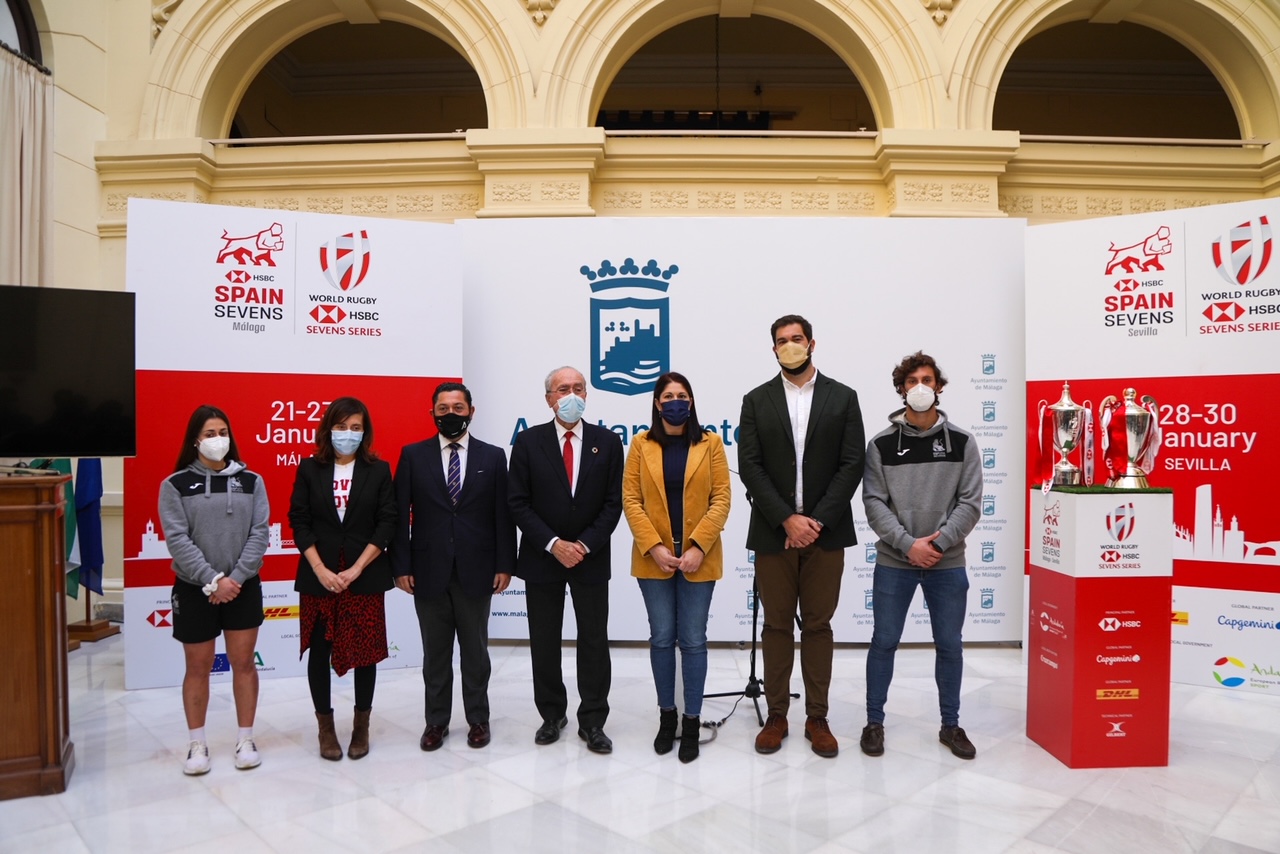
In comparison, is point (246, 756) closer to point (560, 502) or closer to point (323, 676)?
point (323, 676)

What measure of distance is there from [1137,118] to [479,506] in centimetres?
865

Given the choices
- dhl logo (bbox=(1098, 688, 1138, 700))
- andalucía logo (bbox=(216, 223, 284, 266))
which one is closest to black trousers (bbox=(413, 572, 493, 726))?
andalucía logo (bbox=(216, 223, 284, 266))

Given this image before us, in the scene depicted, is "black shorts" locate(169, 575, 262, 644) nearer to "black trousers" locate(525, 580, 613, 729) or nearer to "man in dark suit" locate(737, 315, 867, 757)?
"black trousers" locate(525, 580, 613, 729)

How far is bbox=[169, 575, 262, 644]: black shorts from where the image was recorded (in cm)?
311

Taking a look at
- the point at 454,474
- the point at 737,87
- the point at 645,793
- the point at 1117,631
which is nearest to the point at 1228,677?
the point at 1117,631

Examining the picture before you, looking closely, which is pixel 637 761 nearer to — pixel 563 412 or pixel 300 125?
pixel 563 412

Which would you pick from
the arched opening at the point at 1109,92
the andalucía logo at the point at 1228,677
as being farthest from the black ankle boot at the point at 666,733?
the arched opening at the point at 1109,92

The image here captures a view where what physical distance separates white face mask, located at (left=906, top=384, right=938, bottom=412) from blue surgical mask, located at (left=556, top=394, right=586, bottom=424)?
140 centimetres

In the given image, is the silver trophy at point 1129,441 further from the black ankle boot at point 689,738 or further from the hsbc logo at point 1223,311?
the black ankle boot at point 689,738

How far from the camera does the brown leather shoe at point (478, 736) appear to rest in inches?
134

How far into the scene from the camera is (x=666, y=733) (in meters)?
3.34

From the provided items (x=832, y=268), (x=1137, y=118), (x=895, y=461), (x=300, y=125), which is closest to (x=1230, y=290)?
(x=832, y=268)

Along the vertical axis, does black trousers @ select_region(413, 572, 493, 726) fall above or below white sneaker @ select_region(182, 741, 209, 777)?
above

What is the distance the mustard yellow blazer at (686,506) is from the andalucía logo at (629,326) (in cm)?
166
